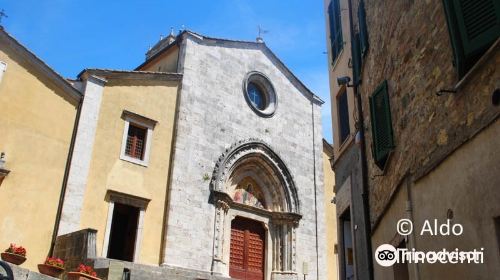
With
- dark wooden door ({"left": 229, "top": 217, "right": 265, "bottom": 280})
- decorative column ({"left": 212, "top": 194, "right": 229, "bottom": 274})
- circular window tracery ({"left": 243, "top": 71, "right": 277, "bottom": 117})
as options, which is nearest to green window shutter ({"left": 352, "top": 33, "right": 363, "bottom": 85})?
decorative column ({"left": 212, "top": 194, "right": 229, "bottom": 274})

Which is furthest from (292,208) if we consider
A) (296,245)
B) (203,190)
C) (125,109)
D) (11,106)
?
(11,106)

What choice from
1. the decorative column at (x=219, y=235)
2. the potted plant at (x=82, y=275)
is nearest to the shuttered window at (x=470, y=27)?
the potted plant at (x=82, y=275)

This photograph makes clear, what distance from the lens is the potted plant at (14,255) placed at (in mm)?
10719

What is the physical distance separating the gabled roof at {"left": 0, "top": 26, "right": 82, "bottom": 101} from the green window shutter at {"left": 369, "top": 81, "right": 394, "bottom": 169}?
9092mm

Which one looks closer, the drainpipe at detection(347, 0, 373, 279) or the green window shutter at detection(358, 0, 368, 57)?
the drainpipe at detection(347, 0, 373, 279)

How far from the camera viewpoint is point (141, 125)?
15.3 metres

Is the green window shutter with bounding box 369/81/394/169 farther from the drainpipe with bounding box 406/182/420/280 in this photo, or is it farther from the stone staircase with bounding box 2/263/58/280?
the stone staircase with bounding box 2/263/58/280

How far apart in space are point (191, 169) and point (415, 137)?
10.7m

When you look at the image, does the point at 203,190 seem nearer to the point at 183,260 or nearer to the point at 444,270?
the point at 183,260

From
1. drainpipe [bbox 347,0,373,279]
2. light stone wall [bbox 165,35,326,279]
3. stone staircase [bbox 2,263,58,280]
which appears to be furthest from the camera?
light stone wall [bbox 165,35,326,279]

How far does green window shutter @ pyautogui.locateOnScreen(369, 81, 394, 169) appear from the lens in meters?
7.36

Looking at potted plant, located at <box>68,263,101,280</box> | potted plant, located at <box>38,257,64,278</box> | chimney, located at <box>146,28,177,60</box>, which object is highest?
chimney, located at <box>146,28,177,60</box>

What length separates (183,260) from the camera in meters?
14.9

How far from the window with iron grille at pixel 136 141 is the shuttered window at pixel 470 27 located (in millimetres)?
11543
